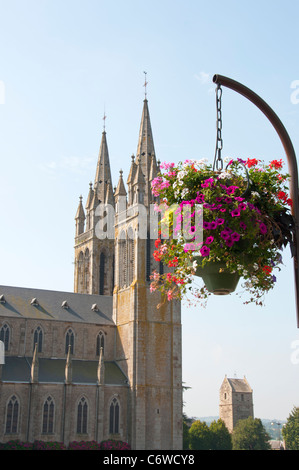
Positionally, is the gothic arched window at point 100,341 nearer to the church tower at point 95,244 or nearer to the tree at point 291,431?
the church tower at point 95,244

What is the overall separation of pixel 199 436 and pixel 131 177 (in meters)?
39.6

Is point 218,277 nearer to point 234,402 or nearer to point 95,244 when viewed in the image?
point 95,244

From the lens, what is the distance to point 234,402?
104438 millimetres

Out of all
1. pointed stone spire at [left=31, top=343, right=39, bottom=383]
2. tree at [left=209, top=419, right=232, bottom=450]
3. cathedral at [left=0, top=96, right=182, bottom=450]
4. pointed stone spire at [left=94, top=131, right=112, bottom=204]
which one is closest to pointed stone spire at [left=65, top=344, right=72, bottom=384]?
cathedral at [left=0, top=96, right=182, bottom=450]

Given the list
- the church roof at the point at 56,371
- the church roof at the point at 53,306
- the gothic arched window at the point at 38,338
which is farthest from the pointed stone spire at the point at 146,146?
the church roof at the point at 56,371

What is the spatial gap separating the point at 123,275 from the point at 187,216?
180 ft

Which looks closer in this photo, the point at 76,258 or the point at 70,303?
the point at 70,303

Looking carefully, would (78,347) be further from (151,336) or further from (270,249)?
(270,249)

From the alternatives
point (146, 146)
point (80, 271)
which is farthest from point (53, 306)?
point (146, 146)

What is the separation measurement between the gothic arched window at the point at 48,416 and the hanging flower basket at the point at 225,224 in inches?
1845

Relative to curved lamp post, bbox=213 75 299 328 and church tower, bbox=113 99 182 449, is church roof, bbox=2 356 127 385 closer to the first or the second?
church tower, bbox=113 99 182 449

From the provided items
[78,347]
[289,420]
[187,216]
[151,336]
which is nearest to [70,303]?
[78,347]

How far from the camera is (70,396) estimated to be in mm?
51156

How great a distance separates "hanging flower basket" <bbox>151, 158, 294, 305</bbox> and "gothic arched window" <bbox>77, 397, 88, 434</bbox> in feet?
156
